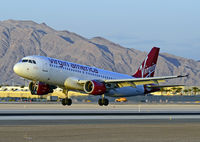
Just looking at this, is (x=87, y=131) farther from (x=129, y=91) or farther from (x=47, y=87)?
(x=129, y=91)

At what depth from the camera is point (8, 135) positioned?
23.8 meters

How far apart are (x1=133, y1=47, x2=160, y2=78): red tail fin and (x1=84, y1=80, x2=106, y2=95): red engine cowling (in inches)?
574

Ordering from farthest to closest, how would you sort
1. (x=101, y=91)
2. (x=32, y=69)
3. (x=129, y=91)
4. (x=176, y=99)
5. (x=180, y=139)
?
(x=176, y=99), (x=129, y=91), (x=101, y=91), (x=32, y=69), (x=180, y=139)

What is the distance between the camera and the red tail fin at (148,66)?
78.8 meters

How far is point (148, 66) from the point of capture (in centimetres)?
7981

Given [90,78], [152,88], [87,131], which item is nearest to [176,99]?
[152,88]

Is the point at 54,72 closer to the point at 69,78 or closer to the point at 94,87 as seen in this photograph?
the point at 69,78

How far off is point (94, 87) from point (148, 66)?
18501 millimetres

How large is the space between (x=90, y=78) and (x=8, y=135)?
43.5 metres

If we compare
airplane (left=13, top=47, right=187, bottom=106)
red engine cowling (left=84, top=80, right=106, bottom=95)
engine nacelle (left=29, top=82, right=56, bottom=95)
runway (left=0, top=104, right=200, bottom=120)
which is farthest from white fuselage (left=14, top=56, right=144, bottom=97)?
runway (left=0, top=104, right=200, bottom=120)

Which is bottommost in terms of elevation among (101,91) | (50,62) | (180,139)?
(180,139)

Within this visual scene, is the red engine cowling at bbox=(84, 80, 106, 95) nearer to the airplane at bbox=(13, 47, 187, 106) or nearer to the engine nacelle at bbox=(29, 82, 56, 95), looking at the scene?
the airplane at bbox=(13, 47, 187, 106)

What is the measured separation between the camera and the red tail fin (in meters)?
78.8

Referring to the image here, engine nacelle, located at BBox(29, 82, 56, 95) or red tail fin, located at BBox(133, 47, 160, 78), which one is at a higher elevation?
red tail fin, located at BBox(133, 47, 160, 78)
